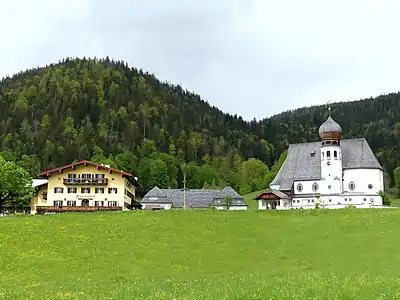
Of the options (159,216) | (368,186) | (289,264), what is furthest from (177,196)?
(289,264)

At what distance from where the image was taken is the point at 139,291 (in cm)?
2338

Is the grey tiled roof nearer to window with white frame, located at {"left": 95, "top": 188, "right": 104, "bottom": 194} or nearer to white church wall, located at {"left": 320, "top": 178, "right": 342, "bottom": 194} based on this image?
window with white frame, located at {"left": 95, "top": 188, "right": 104, "bottom": 194}

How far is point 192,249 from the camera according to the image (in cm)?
5028

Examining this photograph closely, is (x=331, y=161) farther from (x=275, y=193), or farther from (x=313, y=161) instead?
(x=275, y=193)

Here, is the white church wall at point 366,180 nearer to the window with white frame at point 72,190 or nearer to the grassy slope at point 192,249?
the grassy slope at point 192,249

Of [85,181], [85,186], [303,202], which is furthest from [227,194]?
[85,181]

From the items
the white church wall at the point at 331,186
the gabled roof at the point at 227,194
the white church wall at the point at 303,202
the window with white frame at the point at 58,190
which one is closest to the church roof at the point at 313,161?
the white church wall at the point at 331,186

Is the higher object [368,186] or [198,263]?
[368,186]

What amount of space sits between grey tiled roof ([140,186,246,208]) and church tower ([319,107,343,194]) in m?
17.1

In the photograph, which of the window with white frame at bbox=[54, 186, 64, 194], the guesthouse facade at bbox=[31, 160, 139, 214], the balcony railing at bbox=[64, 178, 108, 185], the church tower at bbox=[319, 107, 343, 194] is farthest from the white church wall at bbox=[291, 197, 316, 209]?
the window with white frame at bbox=[54, 186, 64, 194]

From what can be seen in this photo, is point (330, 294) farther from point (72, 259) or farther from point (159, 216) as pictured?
point (159, 216)

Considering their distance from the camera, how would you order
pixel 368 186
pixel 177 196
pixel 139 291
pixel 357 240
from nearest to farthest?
pixel 139 291, pixel 357 240, pixel 368 186, pixel 177 196

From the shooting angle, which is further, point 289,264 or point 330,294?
point 289,264

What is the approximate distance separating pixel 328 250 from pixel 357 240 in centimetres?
521
